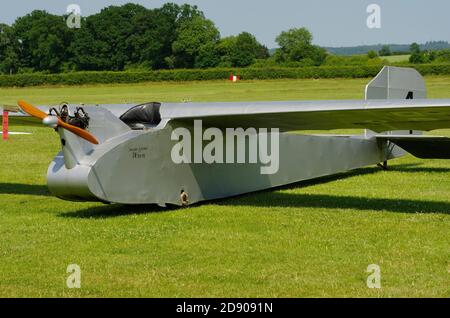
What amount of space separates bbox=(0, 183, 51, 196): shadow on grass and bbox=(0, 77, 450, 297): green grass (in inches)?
0.9

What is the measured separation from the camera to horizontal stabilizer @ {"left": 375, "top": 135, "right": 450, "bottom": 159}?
13.4 metres

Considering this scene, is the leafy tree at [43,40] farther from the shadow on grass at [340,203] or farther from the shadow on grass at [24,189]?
the shadow on grass at [340,203]

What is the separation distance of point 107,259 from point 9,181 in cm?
801

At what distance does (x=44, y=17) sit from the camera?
11012 centimetres

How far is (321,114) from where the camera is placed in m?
10.6

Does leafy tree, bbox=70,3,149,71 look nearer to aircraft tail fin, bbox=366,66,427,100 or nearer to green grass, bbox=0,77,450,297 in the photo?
aircraft tail fin, bbox=366,66,427,100

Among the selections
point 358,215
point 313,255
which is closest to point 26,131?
→ point 358,215

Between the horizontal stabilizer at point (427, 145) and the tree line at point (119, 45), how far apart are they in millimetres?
82682

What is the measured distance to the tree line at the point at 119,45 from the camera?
96125 mm

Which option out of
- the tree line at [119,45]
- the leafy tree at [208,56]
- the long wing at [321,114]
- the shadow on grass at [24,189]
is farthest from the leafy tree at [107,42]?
the long wing at [321,114]

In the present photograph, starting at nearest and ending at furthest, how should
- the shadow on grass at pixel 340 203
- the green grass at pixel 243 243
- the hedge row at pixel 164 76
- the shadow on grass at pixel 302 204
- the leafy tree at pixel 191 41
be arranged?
the green grass at pixel 243 243, the shadow on grass at pixel 302 204, the shadow on grass at pixel 340 203, the hedge row at pixel 164 76, the leafy tree at pixel 191 41

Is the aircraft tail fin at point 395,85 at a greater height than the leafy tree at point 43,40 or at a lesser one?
lesser

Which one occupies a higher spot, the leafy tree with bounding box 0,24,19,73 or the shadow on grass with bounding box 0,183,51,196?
the leafy tree with bounding box 0,24,19,73

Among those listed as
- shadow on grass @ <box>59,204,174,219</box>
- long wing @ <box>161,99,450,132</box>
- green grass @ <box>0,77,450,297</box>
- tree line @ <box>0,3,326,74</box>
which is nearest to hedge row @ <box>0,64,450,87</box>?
tree line @ <box>0,3,326,74</box>
